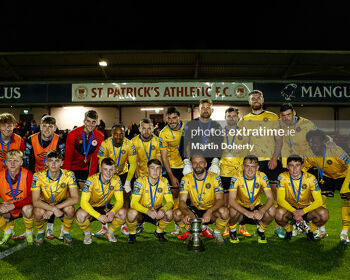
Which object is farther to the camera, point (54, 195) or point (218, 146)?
point (218, 146)

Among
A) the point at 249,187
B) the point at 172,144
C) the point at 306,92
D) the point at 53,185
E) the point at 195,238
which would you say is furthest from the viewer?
the point at 306,92

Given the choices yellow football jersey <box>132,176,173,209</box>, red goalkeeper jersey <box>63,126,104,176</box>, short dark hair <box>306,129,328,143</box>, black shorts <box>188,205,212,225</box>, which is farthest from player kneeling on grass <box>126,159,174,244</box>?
short dark hair <box>306,129,328,143</box>

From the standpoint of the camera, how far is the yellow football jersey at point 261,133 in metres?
4.66

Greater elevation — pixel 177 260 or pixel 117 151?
pixel 117 151

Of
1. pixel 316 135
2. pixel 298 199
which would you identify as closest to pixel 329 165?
pixel 316 135

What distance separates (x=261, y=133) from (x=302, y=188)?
1.02 meters

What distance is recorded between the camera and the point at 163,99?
11469mm

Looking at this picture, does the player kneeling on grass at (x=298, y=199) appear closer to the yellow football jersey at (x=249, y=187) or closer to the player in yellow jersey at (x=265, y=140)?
the yellow football jersey at (x=249, y=187)

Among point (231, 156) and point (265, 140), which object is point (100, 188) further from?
point (265, 140)

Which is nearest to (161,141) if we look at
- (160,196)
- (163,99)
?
(160,196)

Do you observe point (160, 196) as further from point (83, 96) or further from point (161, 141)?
point (83, 96)

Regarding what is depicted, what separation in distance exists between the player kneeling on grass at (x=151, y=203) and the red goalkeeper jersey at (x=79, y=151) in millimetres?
989

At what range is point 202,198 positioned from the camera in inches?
167

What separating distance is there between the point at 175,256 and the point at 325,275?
1.55 meters
